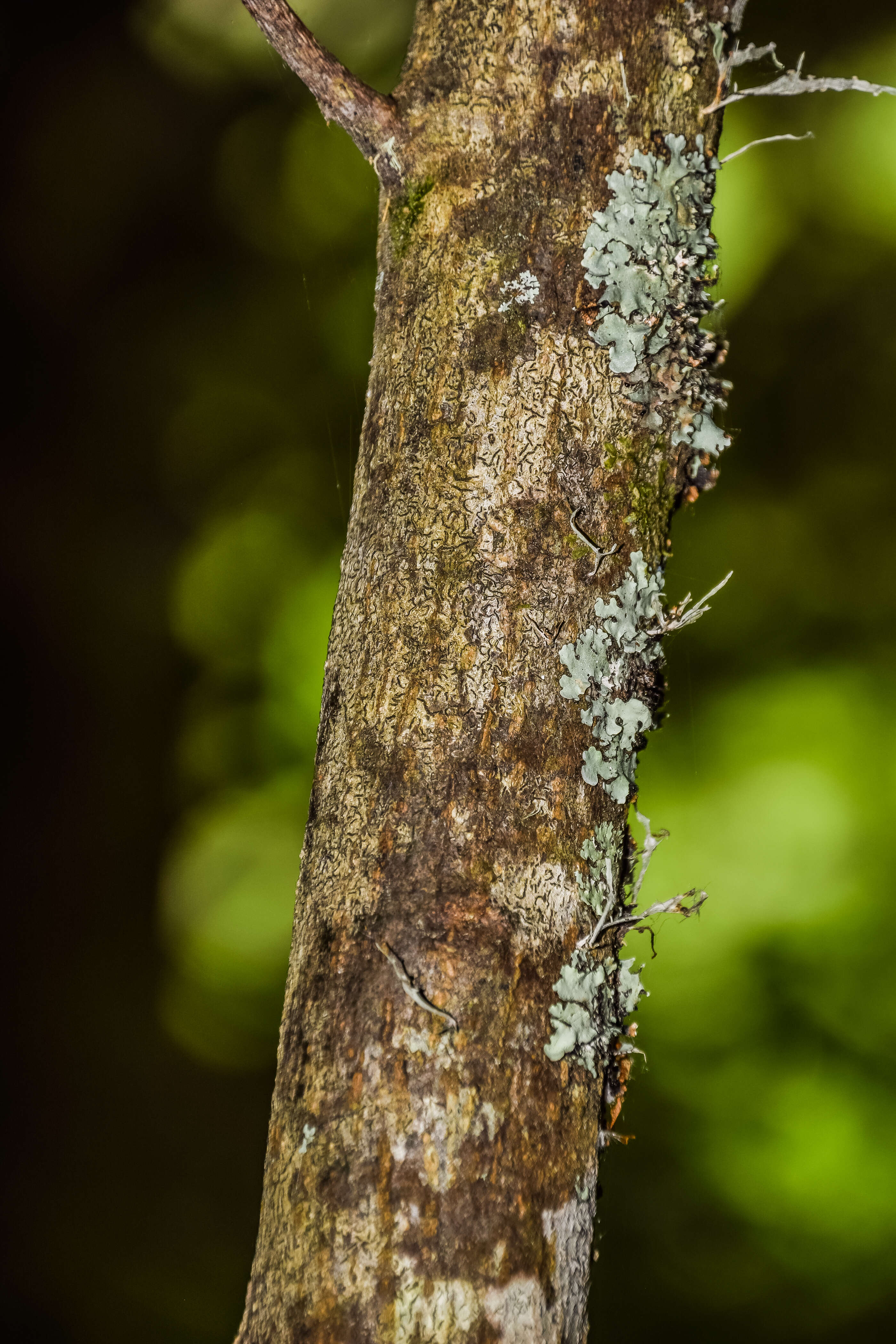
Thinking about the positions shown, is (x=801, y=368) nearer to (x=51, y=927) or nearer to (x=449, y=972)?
(x=449, y=972)

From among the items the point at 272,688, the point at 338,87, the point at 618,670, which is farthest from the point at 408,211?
the point at 272,688

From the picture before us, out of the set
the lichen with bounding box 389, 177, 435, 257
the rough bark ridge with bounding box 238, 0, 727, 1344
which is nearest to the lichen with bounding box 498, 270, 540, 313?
the rough bark ridge with bounding box 238, 0, 727, 1344

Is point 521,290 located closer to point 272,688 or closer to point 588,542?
point 588,542

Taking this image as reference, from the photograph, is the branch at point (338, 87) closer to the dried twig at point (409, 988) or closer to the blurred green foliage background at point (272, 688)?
the dried twig at point (409, 988)

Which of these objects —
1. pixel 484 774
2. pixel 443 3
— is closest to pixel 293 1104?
pixel 484 774

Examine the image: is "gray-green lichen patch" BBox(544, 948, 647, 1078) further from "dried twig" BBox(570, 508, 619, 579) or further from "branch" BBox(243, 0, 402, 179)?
"branch" BBox(243, 0, 402, 179)

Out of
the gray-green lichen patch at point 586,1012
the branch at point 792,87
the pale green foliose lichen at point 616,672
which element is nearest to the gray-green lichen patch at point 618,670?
the pale green foliose lichen at point 616,672
